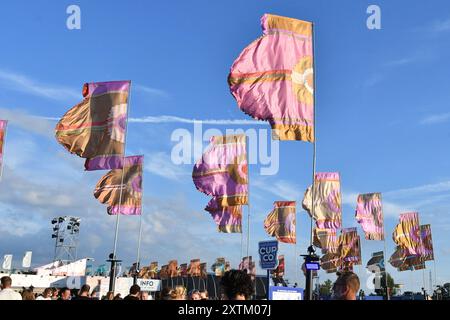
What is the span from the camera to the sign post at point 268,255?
1667 cm

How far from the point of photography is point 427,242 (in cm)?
4694

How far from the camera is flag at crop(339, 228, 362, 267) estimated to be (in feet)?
148

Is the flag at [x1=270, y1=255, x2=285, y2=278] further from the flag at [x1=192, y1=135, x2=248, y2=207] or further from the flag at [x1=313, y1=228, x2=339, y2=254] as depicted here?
the flag at [x1=192, y1=135, x2=248, y2=207]

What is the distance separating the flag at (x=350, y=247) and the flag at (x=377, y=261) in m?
1.49

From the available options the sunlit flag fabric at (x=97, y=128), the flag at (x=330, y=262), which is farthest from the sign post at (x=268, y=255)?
the flag at (x=330, y=262)

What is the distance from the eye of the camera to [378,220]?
38.5 metres

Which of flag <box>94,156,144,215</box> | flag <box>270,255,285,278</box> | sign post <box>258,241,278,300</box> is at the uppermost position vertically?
flag <box>94,156,144,215</box>

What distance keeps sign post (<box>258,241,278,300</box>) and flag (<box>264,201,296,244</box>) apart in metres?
16.6

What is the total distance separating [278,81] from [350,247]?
33.6 m

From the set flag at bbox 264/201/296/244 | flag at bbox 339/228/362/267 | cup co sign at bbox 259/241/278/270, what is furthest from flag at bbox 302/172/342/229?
flag at bbox 339/228/362/267

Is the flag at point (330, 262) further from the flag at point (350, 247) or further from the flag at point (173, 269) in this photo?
the flag at point (173, 269)
